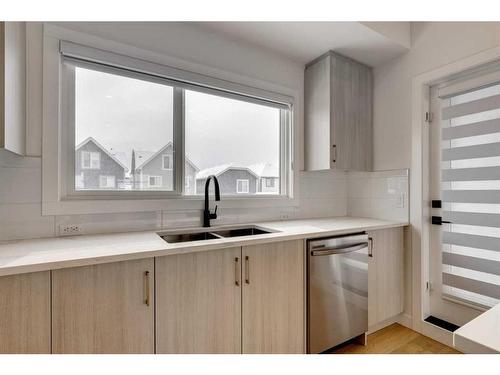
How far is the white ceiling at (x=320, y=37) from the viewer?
1939 mm

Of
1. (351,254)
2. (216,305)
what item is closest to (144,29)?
(216,305)

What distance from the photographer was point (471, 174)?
1.91 metres

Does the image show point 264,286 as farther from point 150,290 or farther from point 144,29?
point 144,29

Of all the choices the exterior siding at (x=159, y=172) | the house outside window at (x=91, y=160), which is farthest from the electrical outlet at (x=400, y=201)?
the house outside window at (x=91, y=160)

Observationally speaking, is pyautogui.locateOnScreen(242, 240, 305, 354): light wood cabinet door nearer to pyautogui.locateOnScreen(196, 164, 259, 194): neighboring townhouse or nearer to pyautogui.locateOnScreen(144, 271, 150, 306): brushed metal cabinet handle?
pyautogui.locateOnScreen(144, 271, 150, 306): brushed metal cabinet handle

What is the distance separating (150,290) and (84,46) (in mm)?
1530

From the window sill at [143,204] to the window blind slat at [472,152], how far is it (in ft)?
4.51

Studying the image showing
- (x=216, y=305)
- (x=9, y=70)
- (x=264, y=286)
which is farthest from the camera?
(x=264, y=286)

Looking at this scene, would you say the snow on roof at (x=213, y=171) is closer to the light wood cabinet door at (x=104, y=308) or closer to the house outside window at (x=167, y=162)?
the house outside window at (x=167, y=162)

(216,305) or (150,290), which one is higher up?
(150,290)

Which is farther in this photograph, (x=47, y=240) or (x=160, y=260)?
(x=47, y=240)

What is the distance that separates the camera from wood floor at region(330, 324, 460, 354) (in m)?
1.90

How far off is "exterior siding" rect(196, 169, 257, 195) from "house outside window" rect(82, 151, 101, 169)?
2.32 feet

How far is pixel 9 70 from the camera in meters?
1.17
